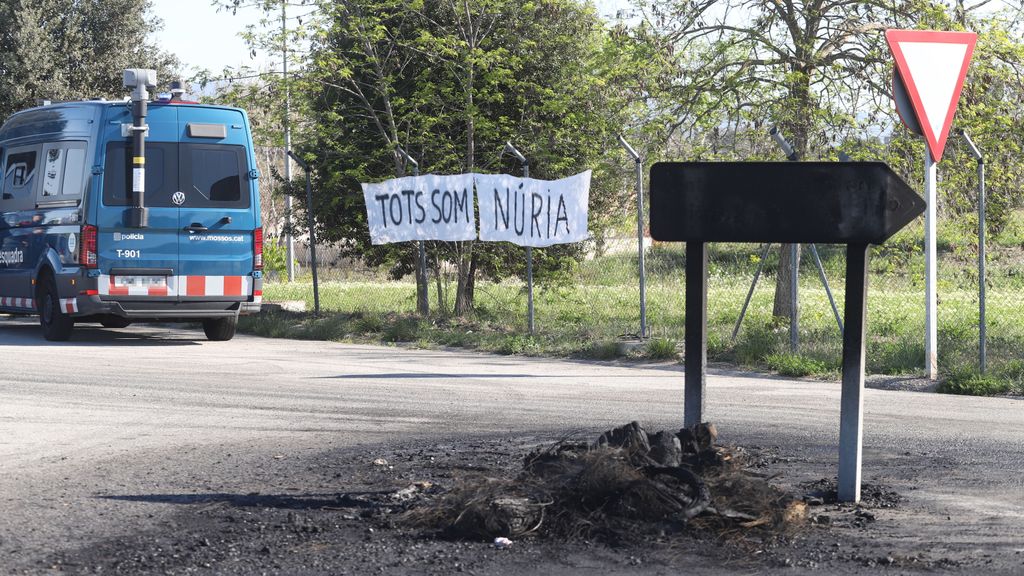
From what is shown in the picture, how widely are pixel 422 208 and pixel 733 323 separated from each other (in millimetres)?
4957

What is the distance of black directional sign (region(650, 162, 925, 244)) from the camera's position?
6.23 m

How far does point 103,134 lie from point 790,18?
8.74 meters

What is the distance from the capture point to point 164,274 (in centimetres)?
1484

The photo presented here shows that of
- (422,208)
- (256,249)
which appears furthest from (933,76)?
(256,249)

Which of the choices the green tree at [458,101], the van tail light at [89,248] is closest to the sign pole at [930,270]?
the green tree at [458,101]

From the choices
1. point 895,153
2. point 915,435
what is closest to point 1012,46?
point 895,153

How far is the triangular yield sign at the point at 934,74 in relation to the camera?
10727mm

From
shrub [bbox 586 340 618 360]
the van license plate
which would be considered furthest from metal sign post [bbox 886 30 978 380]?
the van license plate

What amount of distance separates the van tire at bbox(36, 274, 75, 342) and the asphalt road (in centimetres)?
89

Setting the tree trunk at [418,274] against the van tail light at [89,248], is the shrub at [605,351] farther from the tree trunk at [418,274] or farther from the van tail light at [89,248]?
the van tail light at [89,248]

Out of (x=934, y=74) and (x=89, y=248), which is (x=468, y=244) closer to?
(x=89, y=248)

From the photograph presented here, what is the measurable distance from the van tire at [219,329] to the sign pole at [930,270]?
886cm

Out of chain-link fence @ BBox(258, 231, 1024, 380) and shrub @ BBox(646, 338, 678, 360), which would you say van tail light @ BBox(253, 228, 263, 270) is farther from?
shrub @ BBox(646, 338, 678, 360)

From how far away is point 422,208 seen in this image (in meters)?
16.8
